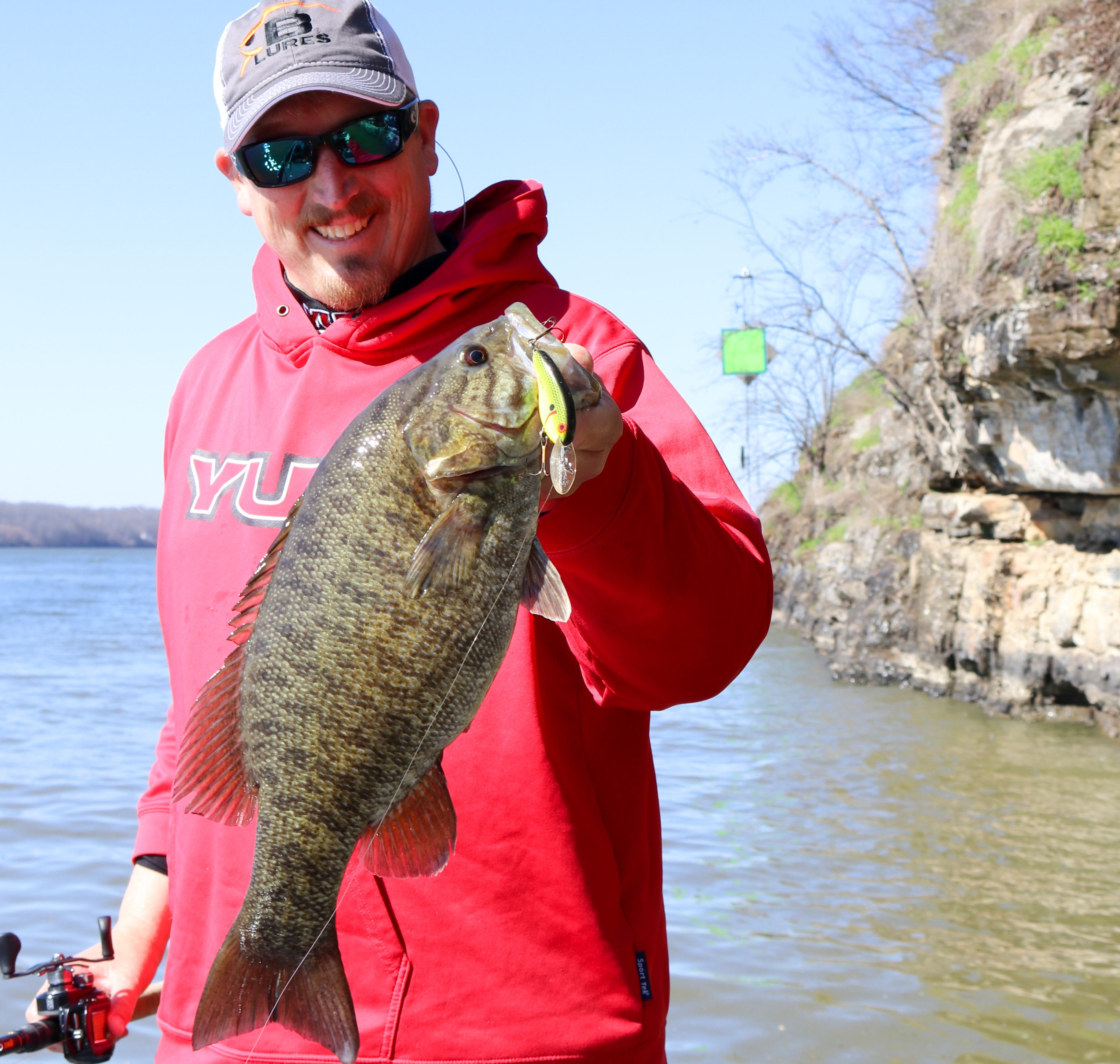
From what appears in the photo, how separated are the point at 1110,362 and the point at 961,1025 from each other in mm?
8707

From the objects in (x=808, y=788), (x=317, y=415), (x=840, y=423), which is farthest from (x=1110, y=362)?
(x=840, y=423)

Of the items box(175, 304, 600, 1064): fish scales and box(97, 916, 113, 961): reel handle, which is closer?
box(175, 304, 600, 1064): fish scales

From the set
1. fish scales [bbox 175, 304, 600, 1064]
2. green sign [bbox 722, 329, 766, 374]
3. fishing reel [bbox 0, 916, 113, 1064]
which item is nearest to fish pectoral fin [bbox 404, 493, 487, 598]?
fish scales [bbox 175, 304, 600, 1064]

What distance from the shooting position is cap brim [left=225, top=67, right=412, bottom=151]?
224cm

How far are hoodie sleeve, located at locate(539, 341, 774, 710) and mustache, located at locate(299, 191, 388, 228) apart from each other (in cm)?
70

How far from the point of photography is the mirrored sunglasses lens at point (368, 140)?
2.34 m

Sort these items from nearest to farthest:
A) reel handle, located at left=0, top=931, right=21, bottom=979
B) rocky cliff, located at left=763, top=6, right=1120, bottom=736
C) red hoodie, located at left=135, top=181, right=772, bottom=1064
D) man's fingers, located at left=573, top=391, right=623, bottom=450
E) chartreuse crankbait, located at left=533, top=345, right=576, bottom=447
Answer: chartreuse crankbait, located at left=533, top=345, right=576, bottom=447, man's fingers, located at left=573, top=391, right=623, bottom=450, red hoodie, located at left=135, top=181, right=772, bottom=1064, reel handle, located at left=0, top=931, right=21, bottom=979, rocky cliff, located at left=763, top=6, right=1120, bottom=736

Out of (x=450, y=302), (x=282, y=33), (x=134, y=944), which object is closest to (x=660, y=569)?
(x=450, y=302)

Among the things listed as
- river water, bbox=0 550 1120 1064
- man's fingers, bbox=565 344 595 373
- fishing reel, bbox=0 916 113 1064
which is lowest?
river water, bbox=0 550 1120 1064

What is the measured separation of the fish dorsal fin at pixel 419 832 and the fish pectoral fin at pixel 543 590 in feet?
1.04

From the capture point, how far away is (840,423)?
32969 millimetres

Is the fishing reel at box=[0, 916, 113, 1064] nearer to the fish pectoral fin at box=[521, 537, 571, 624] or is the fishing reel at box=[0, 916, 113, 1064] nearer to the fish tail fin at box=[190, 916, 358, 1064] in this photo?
the fish tail fin at box=[190, 916, 358, 1064]

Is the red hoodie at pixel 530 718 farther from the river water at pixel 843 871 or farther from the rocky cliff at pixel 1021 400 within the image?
the rocky cliff at pixel 1021 400

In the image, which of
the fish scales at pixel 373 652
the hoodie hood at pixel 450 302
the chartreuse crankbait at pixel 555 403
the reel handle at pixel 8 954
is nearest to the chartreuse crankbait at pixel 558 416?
the chartreuse crankbait at pixel 555 403
